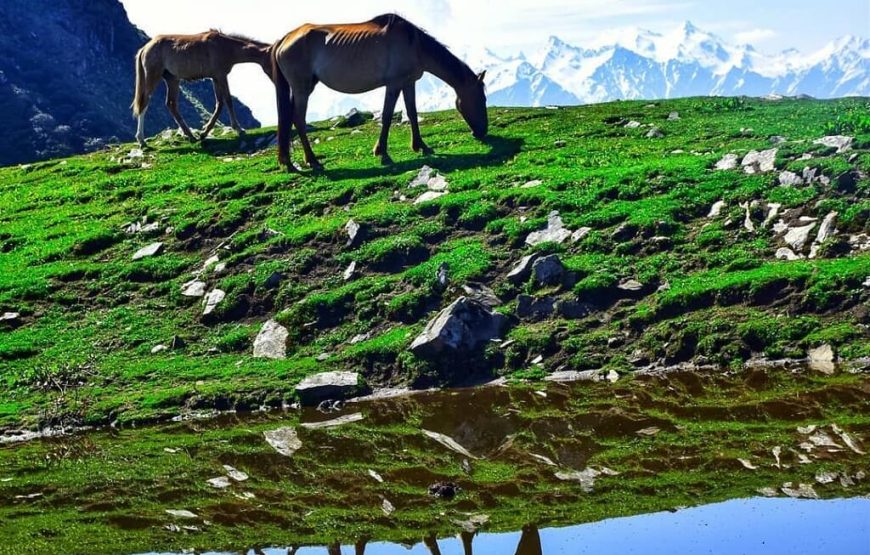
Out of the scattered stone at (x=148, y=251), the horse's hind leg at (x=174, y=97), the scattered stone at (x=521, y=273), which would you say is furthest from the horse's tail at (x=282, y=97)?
the scattered stone at (x=521, y=273)

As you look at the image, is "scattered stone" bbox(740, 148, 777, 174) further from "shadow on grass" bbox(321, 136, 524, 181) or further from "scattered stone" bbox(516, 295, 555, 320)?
"shadow on grass" bbox(321, 136, 524, 181)

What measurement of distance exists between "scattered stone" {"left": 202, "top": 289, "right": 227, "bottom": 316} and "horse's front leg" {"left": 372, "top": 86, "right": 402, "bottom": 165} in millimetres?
7673

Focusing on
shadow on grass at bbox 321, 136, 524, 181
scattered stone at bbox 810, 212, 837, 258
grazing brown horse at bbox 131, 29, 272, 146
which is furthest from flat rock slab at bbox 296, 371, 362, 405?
grazing brown horse at bbox 131, 29, 272, 146

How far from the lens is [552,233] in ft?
74.7

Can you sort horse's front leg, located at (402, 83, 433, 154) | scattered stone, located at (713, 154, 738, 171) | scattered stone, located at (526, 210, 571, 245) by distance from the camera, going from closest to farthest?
scattered stone, located at (526, 210, 571, 245)
scattered stone, located at (713, 154, 738, 171)
horse's front leg, located at (402, 83, 433, 154)

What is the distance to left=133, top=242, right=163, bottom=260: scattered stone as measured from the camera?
26.7 m

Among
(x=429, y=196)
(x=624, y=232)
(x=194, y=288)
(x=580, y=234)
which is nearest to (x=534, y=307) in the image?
(x=580, y=234)

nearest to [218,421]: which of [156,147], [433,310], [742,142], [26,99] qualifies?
[433,310]

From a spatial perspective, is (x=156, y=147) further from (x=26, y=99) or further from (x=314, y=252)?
(x=26, y=99)

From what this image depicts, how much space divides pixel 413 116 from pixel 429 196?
445 cm

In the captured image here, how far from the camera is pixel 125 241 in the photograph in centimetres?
2814

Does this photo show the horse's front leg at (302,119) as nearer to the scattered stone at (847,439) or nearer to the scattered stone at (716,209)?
the scattered stone at (716,209)

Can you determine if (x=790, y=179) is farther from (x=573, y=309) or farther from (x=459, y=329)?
(x=459, y=329)

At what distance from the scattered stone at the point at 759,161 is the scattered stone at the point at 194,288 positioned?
44.1ft
